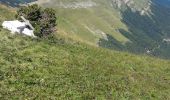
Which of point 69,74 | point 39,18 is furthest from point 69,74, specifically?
point 39,18

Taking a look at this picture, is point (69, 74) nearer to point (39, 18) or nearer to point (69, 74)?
point (69, 74)

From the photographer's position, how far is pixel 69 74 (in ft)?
135

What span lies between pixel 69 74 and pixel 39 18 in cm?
3789

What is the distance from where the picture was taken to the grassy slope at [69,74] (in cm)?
3441

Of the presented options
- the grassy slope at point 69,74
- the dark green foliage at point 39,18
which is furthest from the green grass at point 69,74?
the dark green foliage at point 39,18

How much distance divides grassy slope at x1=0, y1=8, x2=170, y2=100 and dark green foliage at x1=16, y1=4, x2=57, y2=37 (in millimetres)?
16113

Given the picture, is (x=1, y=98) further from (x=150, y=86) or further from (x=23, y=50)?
(x=150, y=86)

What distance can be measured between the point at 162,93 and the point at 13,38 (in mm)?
19408

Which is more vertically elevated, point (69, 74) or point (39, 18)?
point (69, 74)

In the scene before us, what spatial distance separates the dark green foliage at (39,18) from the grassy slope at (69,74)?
1611 centimetres

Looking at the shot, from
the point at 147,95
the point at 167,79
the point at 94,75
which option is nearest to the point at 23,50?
the point at 94,75

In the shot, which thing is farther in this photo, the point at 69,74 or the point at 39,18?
the point at 39,18

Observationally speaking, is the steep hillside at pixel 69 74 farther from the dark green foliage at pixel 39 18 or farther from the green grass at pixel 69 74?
the dark green foliage at pixel 39 18

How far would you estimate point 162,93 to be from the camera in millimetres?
44688
